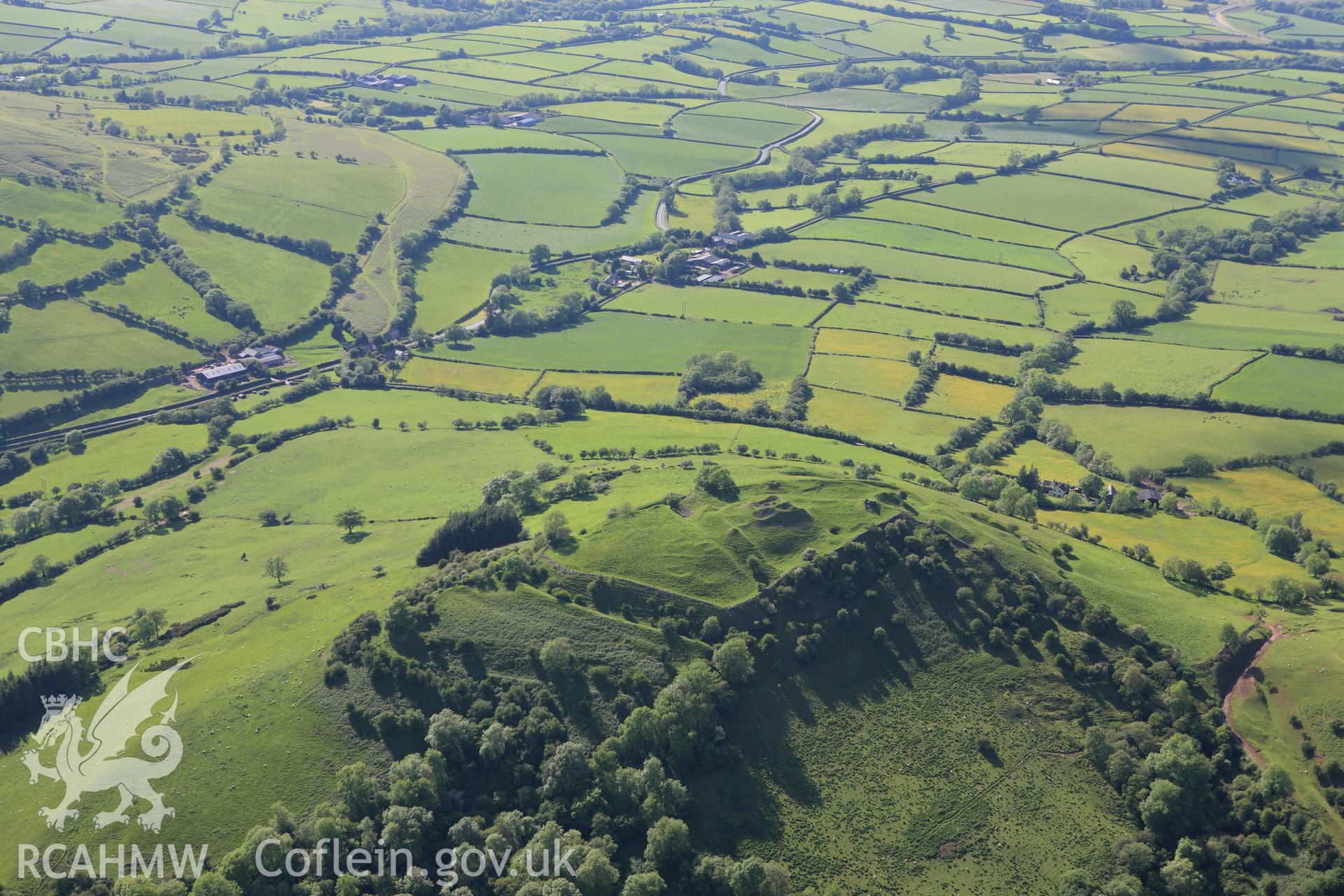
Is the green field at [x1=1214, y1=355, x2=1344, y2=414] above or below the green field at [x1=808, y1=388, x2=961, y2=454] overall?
above

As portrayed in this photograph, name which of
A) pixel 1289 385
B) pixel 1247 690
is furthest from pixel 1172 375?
pixel 1247 690

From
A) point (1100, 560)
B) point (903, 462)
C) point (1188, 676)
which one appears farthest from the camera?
point (903, 462)

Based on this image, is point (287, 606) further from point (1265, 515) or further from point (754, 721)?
point (1265, 515)

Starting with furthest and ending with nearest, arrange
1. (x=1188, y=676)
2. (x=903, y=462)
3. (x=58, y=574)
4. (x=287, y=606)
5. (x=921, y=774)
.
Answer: (x=903, y=462) → (x=58, y=574) → (x=287, y=606) → (x=1188, y=676) → (x=921, y=774)

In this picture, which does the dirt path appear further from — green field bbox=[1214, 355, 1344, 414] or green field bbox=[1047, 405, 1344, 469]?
green field bbox=[1214, 355, 1344, 414]

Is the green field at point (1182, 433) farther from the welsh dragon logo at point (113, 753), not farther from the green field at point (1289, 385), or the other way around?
the welsh dragon logo at point (113, 753)

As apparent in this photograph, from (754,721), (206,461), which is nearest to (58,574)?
(206,461)

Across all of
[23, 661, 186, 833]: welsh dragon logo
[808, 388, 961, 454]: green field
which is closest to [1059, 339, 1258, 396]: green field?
[808, 388, 961, 454]: green field

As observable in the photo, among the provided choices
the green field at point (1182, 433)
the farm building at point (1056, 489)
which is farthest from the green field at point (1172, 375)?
the farm building at point (1056, 489)
